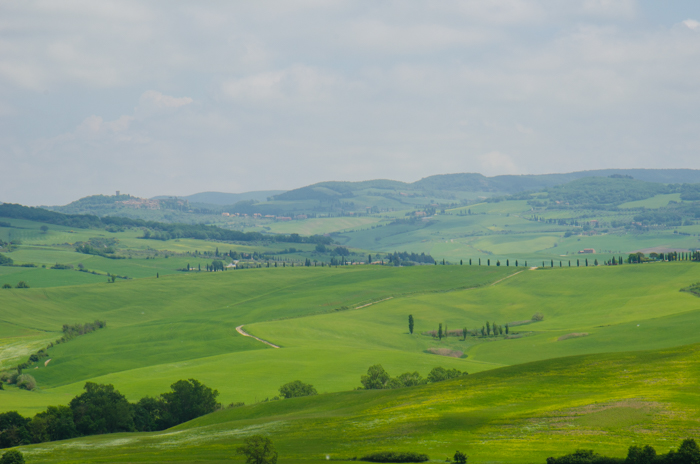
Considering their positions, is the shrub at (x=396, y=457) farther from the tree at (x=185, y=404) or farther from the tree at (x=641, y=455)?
the tree at (x=185, y=404)

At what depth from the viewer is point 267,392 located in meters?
113

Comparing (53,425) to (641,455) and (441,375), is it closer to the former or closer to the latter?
(441,375)

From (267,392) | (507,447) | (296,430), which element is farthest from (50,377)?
(507,447)

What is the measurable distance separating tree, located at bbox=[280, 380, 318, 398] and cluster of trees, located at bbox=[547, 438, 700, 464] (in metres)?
63.4

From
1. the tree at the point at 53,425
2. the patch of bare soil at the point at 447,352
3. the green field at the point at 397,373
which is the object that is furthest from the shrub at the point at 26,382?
the patch of bare soil at the point at 447,352

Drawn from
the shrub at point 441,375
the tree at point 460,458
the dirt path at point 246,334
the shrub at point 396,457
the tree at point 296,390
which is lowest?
the dirt path at point 246,334

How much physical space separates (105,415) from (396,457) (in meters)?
57.0

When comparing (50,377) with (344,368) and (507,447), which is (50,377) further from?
(507,447)

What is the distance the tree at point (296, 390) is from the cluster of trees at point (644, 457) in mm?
63395

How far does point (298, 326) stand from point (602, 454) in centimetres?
13792

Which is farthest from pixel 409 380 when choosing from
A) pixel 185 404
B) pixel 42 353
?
pixel 42 353

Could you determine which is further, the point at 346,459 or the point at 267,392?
the point at 267,392

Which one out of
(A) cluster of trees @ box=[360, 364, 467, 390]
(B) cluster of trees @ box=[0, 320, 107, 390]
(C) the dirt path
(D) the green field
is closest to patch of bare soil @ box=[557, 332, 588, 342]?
(D) the green field

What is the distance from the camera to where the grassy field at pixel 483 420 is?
53.0m
